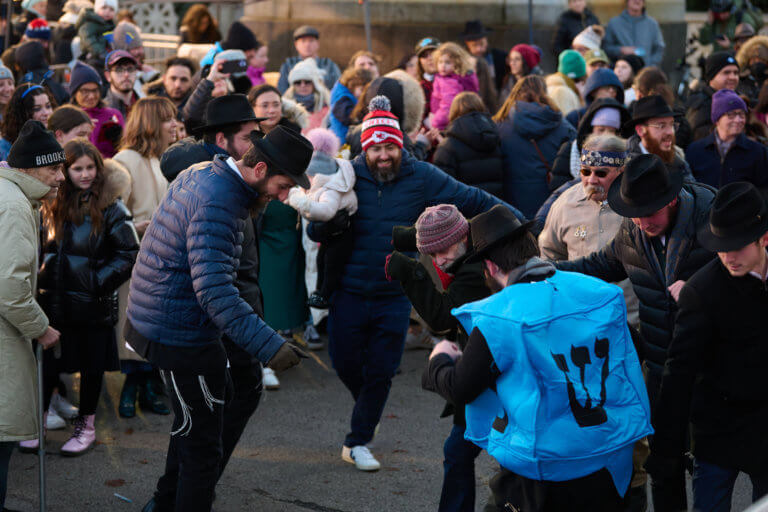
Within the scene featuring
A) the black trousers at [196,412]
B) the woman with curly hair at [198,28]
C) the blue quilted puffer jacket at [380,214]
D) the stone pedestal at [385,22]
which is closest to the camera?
the black trousers at [196,412]

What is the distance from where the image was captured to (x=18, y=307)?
15.8 feet

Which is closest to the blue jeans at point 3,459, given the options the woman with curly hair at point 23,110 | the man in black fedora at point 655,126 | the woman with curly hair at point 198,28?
the woman with curly hair at point 23,110

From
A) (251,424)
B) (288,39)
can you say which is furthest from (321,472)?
(288,39)

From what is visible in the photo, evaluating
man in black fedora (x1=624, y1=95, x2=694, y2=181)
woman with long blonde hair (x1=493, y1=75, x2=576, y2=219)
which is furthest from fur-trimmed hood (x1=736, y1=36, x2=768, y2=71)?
man in black fedora (x1=624, y1=95, x2=694, y2=181)

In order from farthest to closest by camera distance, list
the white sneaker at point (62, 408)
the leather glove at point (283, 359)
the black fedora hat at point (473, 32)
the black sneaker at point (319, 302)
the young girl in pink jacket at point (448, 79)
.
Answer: the black fedora hat at point (473, 32) → the young girl in pink jacket at point (448, 79) → the white sneaker at point (62, 408) → the black sneaker at point (319, 302) → the leather glove at point (283, 359)

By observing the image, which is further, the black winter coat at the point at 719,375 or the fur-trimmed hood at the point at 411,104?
the fur-trimmed hood at the point at 411,104

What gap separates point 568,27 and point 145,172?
853cm

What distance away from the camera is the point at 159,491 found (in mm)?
5223

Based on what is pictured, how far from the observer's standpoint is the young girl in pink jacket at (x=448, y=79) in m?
10.2

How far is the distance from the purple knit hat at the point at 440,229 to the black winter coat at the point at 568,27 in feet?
33.1

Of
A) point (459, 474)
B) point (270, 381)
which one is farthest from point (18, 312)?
point (270, 381)

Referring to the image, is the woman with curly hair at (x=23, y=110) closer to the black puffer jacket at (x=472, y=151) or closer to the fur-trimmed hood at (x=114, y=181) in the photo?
the fur-trimmed hood at (x=114, y=181)

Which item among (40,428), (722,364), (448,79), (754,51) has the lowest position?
(40,428)

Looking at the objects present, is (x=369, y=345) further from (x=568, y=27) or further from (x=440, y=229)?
(x=568, y=27)
